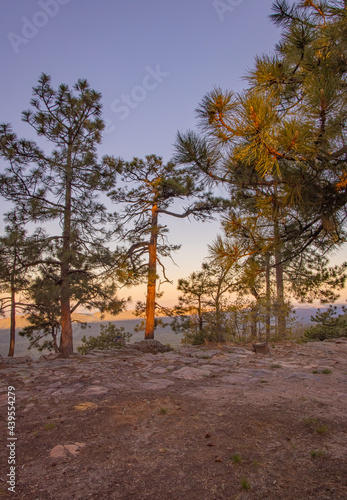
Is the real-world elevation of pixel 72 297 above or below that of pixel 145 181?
below

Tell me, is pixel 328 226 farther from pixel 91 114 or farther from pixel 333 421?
pixel 91 114

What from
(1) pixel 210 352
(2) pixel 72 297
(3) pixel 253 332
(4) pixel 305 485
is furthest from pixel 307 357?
(2) pixel 72 297

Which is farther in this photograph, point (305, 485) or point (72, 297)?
point (72, 297)

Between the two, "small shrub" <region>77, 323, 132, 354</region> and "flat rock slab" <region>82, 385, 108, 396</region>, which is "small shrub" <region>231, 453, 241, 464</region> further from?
"small shrub" <region>77, 323, 132, 354</region>

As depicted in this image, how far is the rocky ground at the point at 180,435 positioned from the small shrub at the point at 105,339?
7.70 meters

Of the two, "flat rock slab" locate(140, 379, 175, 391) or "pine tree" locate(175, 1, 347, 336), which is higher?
"pine tree" locate(175, 1, 347, 336)

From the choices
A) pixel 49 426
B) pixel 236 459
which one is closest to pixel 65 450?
pixel 49 426

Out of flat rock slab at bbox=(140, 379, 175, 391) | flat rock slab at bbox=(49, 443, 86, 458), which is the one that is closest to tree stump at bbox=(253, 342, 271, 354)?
flat rock slab at bbox=(140, 379, 175, 391)

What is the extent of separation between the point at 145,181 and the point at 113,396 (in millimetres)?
8851

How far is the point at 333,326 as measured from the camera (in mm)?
12328

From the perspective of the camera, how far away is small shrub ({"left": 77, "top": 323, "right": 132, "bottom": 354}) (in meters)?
13.8

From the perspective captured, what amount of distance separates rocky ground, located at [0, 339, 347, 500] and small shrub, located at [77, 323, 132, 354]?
770 centimetres

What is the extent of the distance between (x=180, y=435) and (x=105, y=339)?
11493 millimetres

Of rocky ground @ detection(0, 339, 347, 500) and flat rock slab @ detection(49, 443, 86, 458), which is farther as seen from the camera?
flat rock slab @ detection(49, 443, 86, 458)
